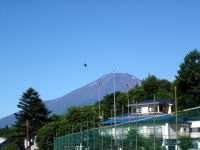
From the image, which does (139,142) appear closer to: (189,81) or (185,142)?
(185,142)

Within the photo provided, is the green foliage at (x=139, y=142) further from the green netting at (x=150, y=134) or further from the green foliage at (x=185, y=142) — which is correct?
the green foliage at (x=185, y=142)

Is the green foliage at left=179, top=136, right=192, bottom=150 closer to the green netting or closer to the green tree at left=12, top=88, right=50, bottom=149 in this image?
the green netting

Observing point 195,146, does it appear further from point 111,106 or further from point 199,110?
point 111,106

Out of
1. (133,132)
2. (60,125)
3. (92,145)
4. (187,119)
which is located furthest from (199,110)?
(60,125)

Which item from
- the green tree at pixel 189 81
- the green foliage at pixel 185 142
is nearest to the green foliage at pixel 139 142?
the green foliage at pixel 185 142

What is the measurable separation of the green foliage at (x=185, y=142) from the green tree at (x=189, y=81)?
160 ft

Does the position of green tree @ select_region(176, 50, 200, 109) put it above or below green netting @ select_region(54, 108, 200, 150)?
above

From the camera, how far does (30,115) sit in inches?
3014

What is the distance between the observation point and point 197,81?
199 ft

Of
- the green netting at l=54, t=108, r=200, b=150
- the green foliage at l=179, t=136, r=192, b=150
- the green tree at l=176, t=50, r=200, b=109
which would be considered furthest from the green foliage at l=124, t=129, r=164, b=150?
the green tree at l=176, t=50, r=200, b=109

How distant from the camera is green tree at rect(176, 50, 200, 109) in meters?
59.1

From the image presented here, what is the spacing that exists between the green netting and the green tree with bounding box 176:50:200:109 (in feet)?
134

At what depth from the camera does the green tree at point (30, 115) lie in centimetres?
7425

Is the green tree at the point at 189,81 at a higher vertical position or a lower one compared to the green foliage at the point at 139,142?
higher
